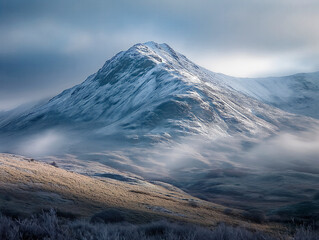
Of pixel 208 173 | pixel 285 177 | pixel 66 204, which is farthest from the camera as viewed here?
pixel 208 173

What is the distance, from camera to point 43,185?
31688 millimetres

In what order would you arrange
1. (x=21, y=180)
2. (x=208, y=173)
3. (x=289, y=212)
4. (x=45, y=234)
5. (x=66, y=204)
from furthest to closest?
(x=208, y=173), (x=289, y=212), (x=21, y=180), (x=66, y=204), (x=45, y=234)

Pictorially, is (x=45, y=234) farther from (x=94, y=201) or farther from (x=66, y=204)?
(x=94, y=201)

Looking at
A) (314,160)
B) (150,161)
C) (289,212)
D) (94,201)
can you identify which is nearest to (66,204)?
(94,201)

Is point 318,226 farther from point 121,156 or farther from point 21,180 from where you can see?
point 121,156

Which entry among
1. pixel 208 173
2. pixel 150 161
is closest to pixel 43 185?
pixel 208 173

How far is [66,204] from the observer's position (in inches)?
1051

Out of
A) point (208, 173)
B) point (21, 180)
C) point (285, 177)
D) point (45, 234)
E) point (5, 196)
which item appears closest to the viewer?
point (45, 234)

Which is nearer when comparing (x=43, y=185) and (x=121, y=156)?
(x=43, y=185)

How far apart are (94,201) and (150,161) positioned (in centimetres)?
15315

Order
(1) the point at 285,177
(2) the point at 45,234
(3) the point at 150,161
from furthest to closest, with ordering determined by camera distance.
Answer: (3) the point at 150,161, (1) the point at 285,177, (2) the point at 45,234

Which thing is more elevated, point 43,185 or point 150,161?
point 43,185

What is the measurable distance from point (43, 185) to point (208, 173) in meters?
122

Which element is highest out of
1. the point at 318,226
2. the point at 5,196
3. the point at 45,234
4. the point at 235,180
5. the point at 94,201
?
the point at 45,234
